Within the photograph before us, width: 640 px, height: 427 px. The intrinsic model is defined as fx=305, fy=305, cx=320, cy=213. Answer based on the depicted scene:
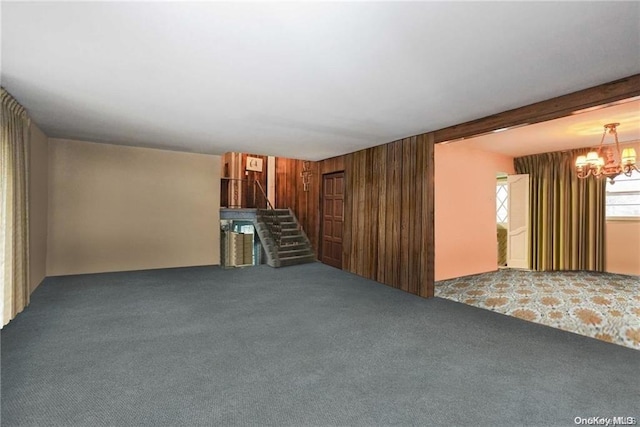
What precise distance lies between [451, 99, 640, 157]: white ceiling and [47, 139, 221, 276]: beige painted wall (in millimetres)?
5145

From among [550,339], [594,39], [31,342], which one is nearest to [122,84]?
[31,342]

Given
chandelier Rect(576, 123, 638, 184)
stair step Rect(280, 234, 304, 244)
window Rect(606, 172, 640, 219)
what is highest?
chandelier Rect(576, 123, 638, 184)

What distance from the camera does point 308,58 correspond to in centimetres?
223

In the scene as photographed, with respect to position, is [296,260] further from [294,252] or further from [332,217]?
[332,217]

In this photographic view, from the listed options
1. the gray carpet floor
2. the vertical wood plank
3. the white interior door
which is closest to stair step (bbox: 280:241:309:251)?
the vertical wood plank

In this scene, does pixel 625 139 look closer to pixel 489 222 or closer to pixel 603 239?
pixel 603 239

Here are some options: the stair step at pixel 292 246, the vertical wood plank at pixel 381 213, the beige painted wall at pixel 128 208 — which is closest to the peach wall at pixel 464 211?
the vertical wood plank at pixel 381 213

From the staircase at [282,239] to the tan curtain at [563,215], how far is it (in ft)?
16.0

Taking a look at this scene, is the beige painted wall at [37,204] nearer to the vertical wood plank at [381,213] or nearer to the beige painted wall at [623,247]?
the vertical wood plank at [381,213]

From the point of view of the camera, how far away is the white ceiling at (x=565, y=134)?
12.8 ft

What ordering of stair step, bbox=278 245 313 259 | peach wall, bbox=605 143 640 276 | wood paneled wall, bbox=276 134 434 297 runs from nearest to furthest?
wood paneled wall, bbox=276 134 434 297 < peach wall, bbox=605 143 640 276 < stair step, bbox=278 245 313 259

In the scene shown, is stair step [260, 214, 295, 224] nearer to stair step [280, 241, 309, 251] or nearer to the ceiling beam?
stair step [280, 241, 309, 251]

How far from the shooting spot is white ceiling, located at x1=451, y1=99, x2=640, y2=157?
3.90 meters

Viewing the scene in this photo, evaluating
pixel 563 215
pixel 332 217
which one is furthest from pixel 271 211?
pixel 563 215
